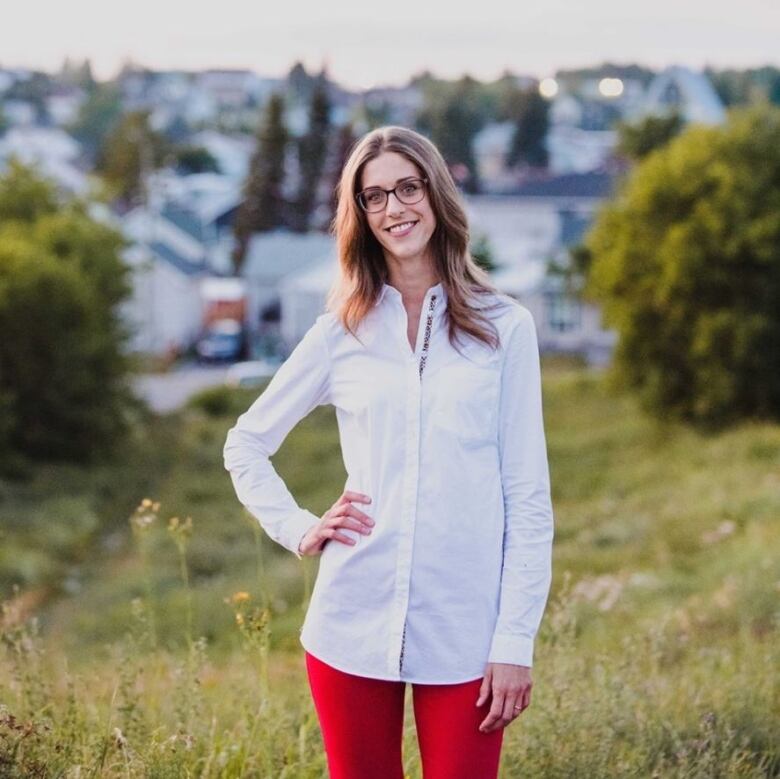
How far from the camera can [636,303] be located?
101 feet

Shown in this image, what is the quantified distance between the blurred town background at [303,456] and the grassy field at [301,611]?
0.09 feet

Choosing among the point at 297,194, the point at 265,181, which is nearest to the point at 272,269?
the point at 265,181

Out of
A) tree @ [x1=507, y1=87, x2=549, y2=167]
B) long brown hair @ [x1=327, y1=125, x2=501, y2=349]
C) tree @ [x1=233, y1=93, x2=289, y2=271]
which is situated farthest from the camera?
tree @ [x1=507, y1=87, x2=549, y2=167]

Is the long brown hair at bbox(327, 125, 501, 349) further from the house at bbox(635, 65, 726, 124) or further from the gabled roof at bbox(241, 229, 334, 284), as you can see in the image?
the house at bbox(635, 65, 726, 124)

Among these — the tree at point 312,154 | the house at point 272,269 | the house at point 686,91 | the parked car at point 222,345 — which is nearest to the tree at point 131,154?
the tree at point 312,154

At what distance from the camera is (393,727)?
2912 mm

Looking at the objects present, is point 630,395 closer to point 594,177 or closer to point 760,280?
point 760,280

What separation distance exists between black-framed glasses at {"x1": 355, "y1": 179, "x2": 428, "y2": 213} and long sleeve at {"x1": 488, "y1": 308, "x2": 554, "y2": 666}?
383 mm

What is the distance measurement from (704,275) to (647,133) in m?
13.8

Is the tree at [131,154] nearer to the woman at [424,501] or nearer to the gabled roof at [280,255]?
the gabled roof at [280,255]

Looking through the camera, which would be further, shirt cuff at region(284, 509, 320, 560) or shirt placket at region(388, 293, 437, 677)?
shirt cuff at region(284, 509, 320, 560)

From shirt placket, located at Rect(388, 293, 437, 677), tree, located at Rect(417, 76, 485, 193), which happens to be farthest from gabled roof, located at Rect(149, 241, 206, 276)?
shirt placket, located at Rect(388, 293, 437, 677)

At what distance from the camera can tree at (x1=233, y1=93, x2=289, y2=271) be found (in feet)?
233

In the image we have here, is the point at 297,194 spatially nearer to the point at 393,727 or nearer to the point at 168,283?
the point at 168,283
